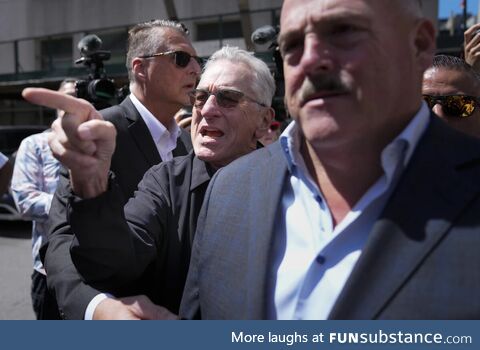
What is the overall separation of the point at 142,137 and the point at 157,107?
1.37ft

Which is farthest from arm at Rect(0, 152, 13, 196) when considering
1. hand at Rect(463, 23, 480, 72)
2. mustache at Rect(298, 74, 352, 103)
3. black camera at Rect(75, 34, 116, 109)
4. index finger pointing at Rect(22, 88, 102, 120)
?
hand at Rect(463, 23, 480, 72)

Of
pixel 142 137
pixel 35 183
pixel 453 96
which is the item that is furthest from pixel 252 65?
pixel 35 183

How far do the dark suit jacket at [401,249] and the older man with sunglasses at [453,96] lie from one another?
3.07 feet

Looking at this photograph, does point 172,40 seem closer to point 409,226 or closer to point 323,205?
point 323,205

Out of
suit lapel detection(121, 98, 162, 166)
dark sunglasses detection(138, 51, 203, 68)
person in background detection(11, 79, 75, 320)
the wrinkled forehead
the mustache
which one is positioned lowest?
person in background detection(11, 79, 75, 320)

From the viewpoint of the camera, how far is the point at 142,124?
2.34 m

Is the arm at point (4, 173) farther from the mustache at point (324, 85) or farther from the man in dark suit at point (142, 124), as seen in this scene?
the mustache at point (324, 85)

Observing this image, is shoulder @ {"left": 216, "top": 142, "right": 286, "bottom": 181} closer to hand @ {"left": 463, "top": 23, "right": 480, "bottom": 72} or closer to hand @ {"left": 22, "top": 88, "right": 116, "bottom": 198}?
hand @ {"left": 22, "top": 88, "right": 116, "bottom": 198}

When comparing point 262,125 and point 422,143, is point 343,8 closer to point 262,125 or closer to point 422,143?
point 422,143

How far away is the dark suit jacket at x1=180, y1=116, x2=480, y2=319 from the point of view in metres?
1.01

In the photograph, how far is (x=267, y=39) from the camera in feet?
11.4

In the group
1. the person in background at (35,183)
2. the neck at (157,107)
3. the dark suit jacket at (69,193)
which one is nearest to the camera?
the dark suit jacket at (69,193)

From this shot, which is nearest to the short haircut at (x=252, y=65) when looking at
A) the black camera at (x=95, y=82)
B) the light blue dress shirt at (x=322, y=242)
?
the light blue dress shirt at (x=322, y=242)

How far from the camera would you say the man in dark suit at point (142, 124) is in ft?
5.02
